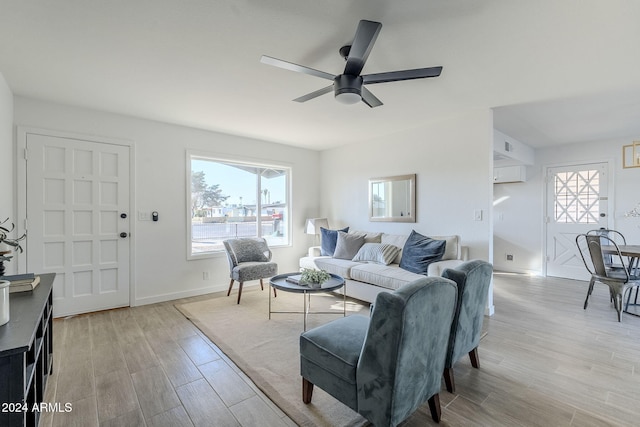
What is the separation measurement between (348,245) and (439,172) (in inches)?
65.5

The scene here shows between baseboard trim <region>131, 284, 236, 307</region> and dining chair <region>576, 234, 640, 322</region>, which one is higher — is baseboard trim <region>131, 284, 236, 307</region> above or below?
below

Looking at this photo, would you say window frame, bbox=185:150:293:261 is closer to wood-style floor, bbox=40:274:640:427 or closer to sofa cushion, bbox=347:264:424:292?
wood-style floor, bbox=40:274:640:427

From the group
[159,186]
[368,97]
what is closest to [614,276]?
[368,97]

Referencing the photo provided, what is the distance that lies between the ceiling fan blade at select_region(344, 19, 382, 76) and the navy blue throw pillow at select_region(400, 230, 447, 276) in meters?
2.24

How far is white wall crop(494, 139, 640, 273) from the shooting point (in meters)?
→ 4.78

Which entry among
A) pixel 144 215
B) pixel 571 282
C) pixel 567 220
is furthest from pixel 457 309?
pixel 567 220

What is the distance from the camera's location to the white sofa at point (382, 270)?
3.30 metres

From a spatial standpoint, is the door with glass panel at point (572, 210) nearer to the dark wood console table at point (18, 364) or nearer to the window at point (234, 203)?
the window at point (234, 203)

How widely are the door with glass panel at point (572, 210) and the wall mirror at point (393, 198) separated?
3262mm

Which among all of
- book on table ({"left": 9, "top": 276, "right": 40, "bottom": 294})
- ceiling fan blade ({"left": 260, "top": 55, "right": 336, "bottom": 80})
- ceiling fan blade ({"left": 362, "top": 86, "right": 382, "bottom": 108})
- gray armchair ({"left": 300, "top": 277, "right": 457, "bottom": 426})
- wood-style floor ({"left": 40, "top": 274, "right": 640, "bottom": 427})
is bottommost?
wood-style floor ({"left": 40, "top": 274, "right": 640, "bottom": 427})

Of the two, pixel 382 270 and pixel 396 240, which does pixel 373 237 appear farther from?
pixel 382 270

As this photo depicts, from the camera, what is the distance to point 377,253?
407 centimetres

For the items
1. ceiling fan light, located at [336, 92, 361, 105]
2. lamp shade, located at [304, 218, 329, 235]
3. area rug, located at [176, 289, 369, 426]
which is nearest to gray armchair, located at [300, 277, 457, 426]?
area rug, located at [176, 289, 369, 426]

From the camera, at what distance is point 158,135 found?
13.0 feet
